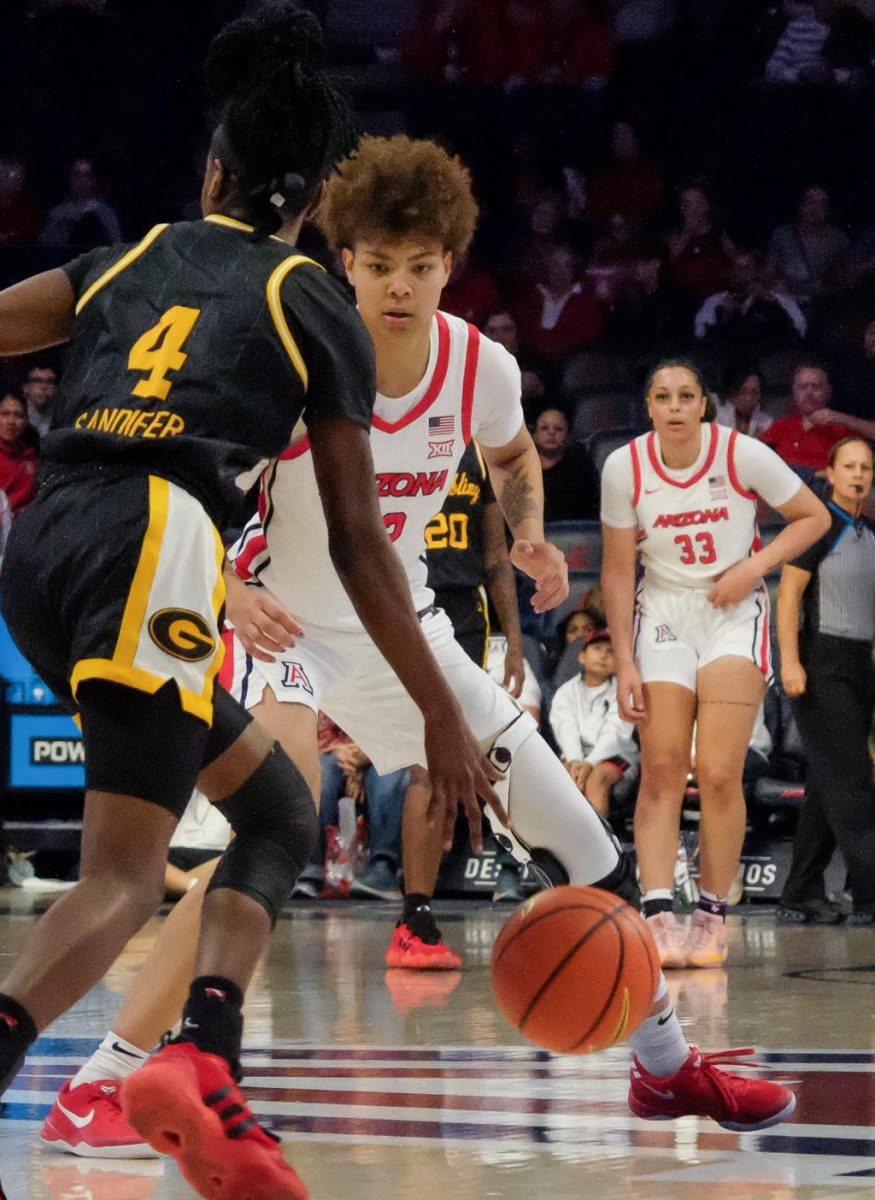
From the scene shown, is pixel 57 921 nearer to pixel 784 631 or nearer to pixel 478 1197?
pixel 478 1197

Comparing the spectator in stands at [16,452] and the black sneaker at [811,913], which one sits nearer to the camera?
the black sneaker at [811,913]

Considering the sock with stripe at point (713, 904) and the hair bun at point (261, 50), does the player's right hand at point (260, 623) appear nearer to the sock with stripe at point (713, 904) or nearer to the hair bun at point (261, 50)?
the hair bun at point (261, 50)

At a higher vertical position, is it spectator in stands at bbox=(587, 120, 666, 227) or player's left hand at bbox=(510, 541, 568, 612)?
spectator in stands at bbox=(587, 120, 666, 227)

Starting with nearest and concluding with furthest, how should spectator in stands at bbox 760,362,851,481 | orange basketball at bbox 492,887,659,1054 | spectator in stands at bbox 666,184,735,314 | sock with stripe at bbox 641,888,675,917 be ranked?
orange basketball at bbox 492,887,659,1054, sock with stripe at bbox 641,888,675,917, spectator in stands at bbox 760,362,851,481, spectator in stands at bbox 666,184,735,314

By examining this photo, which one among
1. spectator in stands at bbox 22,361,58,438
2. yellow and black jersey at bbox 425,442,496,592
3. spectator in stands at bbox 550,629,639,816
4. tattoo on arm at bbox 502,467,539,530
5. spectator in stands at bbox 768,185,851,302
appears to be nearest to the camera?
tattoo on arm at bbox 502,467,539,530

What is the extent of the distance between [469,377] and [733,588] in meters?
2.75

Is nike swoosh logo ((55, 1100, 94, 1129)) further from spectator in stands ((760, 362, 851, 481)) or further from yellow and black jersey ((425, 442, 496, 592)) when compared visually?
spectator in stands ((760, 362, 851, 481))

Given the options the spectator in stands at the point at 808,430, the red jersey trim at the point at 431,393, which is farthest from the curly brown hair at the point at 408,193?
the spectator in stands at the point at 808,430


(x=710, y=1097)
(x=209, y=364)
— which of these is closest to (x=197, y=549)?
(x=209, y=364)

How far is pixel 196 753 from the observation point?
2840 millimetres

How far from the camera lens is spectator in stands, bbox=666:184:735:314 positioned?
13.4 meters

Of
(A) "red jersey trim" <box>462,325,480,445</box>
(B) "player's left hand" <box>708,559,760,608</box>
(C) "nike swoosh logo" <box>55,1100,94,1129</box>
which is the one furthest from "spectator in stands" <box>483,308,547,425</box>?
(C) "nike swoosh logo" <box>55,1100,94,1129</box>

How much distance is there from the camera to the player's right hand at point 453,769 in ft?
9.46

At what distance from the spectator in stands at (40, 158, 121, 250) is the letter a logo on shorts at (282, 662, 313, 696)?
10.7 m
